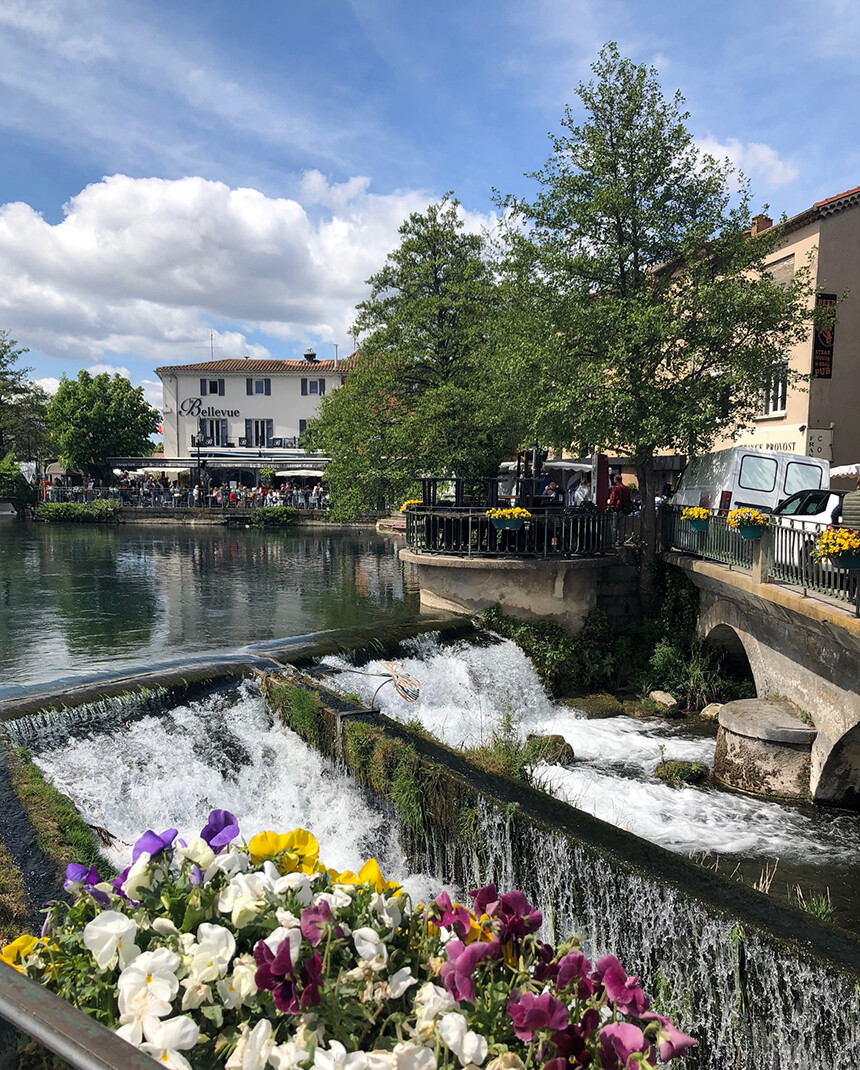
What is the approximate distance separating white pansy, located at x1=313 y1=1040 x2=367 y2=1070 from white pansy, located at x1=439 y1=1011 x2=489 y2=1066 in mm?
215

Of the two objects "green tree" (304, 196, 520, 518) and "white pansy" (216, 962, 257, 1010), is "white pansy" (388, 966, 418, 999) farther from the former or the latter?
"green tree" (304, 196, 520, 518)

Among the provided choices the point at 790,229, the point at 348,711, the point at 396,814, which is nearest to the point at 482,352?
the point at 790,229

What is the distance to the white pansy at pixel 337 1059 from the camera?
6.37ft

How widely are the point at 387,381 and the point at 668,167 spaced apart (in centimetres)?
866

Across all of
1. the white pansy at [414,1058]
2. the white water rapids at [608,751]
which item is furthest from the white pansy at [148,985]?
the white water rapids at [608,751]

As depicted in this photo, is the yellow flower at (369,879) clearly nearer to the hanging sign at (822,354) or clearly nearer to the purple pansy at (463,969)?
the purple pansy at (463,969)

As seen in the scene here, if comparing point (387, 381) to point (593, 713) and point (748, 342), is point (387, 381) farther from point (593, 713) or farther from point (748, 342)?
point (593, 713)

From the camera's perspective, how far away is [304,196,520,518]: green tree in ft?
67.4

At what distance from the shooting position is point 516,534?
15750mm

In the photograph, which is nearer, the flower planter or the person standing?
the flower planter

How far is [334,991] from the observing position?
2.15m

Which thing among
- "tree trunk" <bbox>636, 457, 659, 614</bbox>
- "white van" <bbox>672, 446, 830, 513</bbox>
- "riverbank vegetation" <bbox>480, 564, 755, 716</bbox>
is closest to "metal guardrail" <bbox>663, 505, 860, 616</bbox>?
"tree trunk" <bbox>636, 457, 659, 614</bbox>

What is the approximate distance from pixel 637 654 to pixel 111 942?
15042mm

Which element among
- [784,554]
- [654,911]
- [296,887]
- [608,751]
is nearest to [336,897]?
[296,887]
